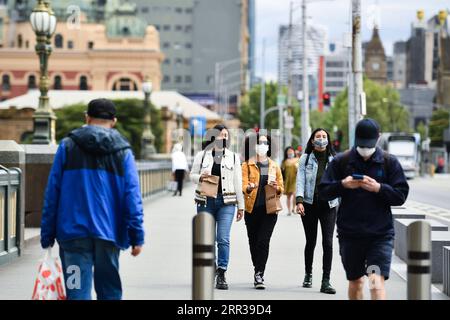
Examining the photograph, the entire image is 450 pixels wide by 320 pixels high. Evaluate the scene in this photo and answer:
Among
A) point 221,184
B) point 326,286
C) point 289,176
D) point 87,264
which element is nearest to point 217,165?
point 221,184

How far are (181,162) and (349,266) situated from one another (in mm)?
32173

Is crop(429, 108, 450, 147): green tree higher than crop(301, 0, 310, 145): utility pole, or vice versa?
crop(301, 0, 310, 145): utility pole

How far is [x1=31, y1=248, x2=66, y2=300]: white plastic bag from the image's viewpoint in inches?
332

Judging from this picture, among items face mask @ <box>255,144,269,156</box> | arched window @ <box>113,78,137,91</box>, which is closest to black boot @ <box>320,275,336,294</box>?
face mask @ <box>255,144,269,156</box>

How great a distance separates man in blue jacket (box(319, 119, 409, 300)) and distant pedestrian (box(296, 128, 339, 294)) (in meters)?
3.81

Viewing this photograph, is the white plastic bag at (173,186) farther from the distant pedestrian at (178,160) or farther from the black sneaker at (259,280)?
the black sneaker at (259,280)

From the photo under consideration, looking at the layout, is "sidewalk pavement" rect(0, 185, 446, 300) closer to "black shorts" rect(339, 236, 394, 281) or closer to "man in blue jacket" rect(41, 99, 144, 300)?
"black shorts" rect(339, 236, 394, 281)

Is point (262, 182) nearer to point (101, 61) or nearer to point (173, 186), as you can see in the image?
point (173, 186)

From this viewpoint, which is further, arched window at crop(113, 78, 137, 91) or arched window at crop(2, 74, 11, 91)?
arched window at crop(2, 74, 11, 91)

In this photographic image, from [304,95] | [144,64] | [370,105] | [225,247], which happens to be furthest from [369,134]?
[144,64]

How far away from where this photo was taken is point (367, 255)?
9.64 meters

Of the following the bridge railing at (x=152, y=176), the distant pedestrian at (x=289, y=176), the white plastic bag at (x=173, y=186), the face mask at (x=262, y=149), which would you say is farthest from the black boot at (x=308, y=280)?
the white plastic bag at (x=173, y=186)

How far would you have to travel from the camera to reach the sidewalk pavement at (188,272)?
13070 millimetres

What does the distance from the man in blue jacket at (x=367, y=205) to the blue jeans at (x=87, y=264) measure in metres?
2.01
